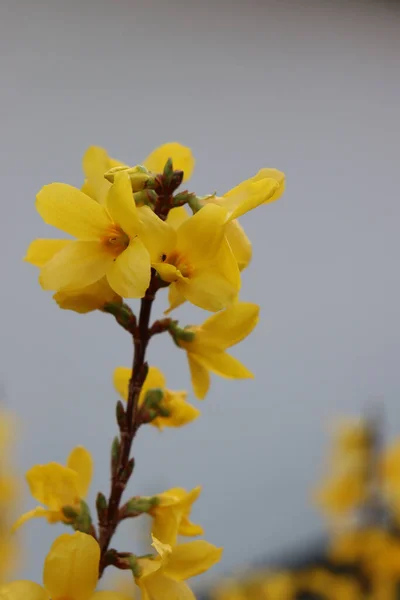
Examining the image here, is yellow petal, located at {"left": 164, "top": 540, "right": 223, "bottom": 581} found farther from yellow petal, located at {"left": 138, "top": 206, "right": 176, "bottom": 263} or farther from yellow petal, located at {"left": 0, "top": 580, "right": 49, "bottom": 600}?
yellow petal, located at {"left": 138, "top": 206, "right": 176, "bottom": 263}

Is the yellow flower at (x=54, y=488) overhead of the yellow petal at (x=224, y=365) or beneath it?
beneath

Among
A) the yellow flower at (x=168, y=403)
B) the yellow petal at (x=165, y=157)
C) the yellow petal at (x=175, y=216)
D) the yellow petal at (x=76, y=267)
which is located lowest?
the yellow flower at (x=168, y=403)

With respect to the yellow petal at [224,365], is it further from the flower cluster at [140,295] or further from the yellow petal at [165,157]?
the yellow petal at [165,157]

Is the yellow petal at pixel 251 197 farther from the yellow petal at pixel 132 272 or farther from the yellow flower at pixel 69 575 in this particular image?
the yellow flower at pixel 69 575

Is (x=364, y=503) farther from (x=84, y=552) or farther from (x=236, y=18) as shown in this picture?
(x=236, y=18)

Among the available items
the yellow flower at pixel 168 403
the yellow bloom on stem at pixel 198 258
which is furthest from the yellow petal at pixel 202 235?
the yellow flower at pixel 168 403

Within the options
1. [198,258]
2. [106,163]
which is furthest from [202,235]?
[106,163]

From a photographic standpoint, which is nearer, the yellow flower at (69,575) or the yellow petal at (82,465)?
the yellow flower at (69,575)

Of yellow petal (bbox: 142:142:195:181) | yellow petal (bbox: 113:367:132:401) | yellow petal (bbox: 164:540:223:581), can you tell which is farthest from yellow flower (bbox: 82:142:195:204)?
yellow petal (bbox: 164:540:223:581)
